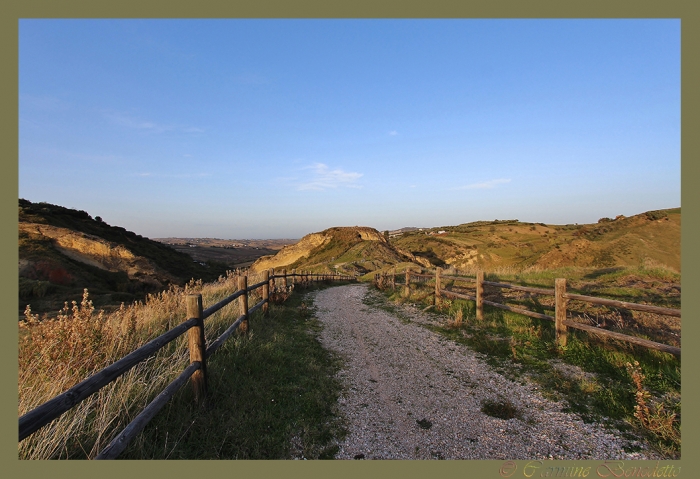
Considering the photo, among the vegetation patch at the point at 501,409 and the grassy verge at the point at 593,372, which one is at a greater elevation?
the grassy verge at the point at 593,372

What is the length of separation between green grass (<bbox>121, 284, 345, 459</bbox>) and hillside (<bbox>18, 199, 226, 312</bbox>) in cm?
1110

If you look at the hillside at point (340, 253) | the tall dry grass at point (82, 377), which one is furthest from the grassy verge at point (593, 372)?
the hillside at point (340, 253)

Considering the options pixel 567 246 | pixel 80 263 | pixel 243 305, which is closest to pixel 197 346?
pixel 243 305

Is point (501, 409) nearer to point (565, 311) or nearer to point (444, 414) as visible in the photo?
point (444, 414)

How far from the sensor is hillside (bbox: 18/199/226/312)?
14.4 metres

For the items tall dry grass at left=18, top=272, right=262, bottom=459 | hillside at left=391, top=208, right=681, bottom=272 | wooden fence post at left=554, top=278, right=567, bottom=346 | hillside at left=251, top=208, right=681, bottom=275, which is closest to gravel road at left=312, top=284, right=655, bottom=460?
wooden fence post at left=554, top=278, right=567, bottom=346

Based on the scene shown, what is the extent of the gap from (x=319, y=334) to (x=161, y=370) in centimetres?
457

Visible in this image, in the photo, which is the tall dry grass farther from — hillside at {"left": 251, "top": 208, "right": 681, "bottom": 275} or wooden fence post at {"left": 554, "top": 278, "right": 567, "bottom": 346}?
hillside at {"left": 251, "top": 208, "right": 681, "bottom": 275}

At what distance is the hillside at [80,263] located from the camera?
568 inches

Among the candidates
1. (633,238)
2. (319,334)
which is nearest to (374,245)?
(633,238)

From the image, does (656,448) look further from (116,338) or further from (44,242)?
(44,242)

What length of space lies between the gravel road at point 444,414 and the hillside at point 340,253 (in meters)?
26.7

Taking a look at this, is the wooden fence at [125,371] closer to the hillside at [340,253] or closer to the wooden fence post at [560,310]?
the wooden fence post at [560,310]

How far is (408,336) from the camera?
8250mm
